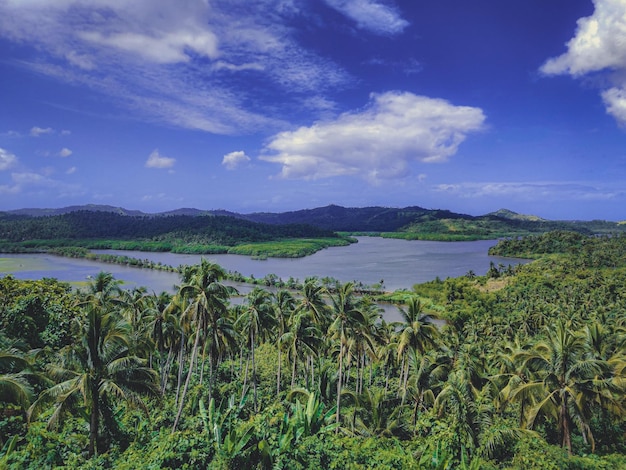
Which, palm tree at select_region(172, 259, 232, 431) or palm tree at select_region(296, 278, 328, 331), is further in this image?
palm tree at select_region(296, 278, 328, 331)

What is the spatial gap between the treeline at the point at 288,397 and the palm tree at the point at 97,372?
0.05 meters

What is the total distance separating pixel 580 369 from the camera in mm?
17844

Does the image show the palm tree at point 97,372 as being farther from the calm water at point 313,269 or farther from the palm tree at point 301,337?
the calm water at point 313,269

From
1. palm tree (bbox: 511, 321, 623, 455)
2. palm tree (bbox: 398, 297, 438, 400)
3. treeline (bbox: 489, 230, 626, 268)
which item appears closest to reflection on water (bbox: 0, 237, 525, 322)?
treeline (bbox: 489, 230, 626, 268)

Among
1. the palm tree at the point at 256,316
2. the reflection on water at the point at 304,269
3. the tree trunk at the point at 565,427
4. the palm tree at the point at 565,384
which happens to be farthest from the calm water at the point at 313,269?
the tree trunk at the point at 565,427

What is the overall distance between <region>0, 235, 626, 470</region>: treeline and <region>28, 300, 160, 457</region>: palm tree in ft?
0.16

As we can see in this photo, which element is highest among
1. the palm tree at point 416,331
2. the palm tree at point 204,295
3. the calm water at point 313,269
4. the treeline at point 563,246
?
the palm tree at point 204,295

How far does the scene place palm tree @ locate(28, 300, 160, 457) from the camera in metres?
13.8

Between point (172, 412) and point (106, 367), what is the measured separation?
52.4 ft

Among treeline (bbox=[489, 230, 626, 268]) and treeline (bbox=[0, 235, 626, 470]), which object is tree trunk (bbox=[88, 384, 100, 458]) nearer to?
treeline (bbox=[0, 235, 626, 470])

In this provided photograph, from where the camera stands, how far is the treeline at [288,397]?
13.8 m

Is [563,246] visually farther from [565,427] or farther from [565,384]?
[565,427]

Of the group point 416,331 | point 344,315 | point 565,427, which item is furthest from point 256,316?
point 565,427

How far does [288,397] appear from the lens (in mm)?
24750
